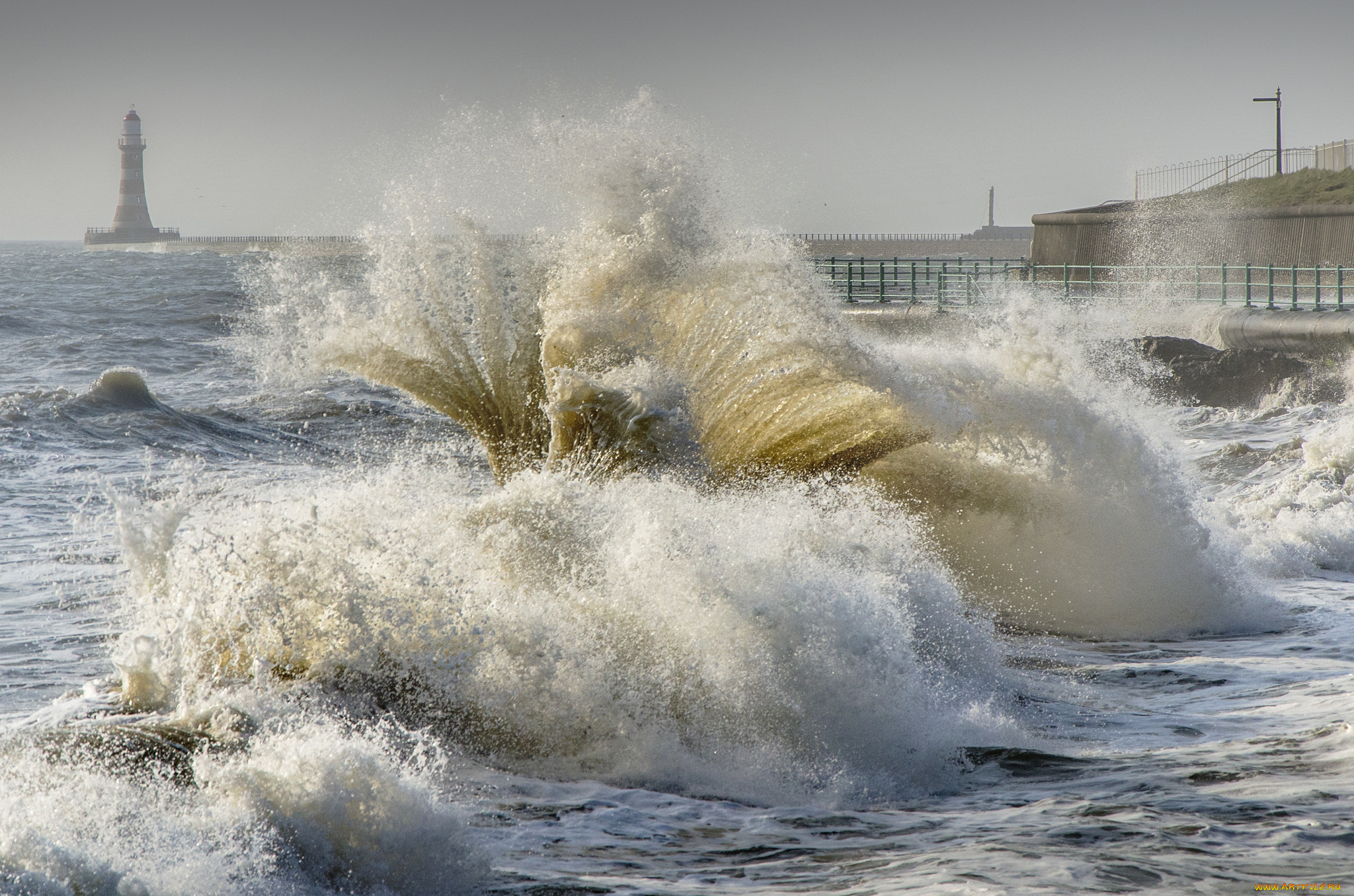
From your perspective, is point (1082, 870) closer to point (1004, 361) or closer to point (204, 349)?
point (1004, 361)

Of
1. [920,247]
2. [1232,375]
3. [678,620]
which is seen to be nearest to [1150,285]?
[1232,375]

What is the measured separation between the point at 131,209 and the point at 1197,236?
6068 inches

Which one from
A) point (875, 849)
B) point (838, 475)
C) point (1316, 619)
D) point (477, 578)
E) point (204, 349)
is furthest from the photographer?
point (204, 349)

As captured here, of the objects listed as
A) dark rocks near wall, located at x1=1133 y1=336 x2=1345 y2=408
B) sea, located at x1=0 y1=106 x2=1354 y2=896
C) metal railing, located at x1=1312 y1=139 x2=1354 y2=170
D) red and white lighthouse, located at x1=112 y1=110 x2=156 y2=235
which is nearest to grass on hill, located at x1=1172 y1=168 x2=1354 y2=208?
metal railing, located at x1=1312 y1=139 x2=1354 y2=170

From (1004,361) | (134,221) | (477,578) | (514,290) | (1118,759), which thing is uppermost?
(134,221)

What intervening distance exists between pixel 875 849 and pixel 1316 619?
5353 mm

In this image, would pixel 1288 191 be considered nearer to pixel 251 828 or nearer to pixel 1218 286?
pixel 1218 286

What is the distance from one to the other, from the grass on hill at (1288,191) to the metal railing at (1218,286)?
677cm

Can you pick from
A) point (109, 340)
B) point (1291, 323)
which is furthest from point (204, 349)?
point (1291, 323)

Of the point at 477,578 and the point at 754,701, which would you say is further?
the point at 477,578

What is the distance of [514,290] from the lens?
1127 centimetres

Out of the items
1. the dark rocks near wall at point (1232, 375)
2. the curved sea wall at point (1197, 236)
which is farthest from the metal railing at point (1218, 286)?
the dark rocks near wall at point (1232, 375)

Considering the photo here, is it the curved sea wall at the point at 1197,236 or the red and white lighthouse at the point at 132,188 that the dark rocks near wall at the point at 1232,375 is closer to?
the curved sea wall at the point at 1197,236

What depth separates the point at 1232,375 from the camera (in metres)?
19.2
